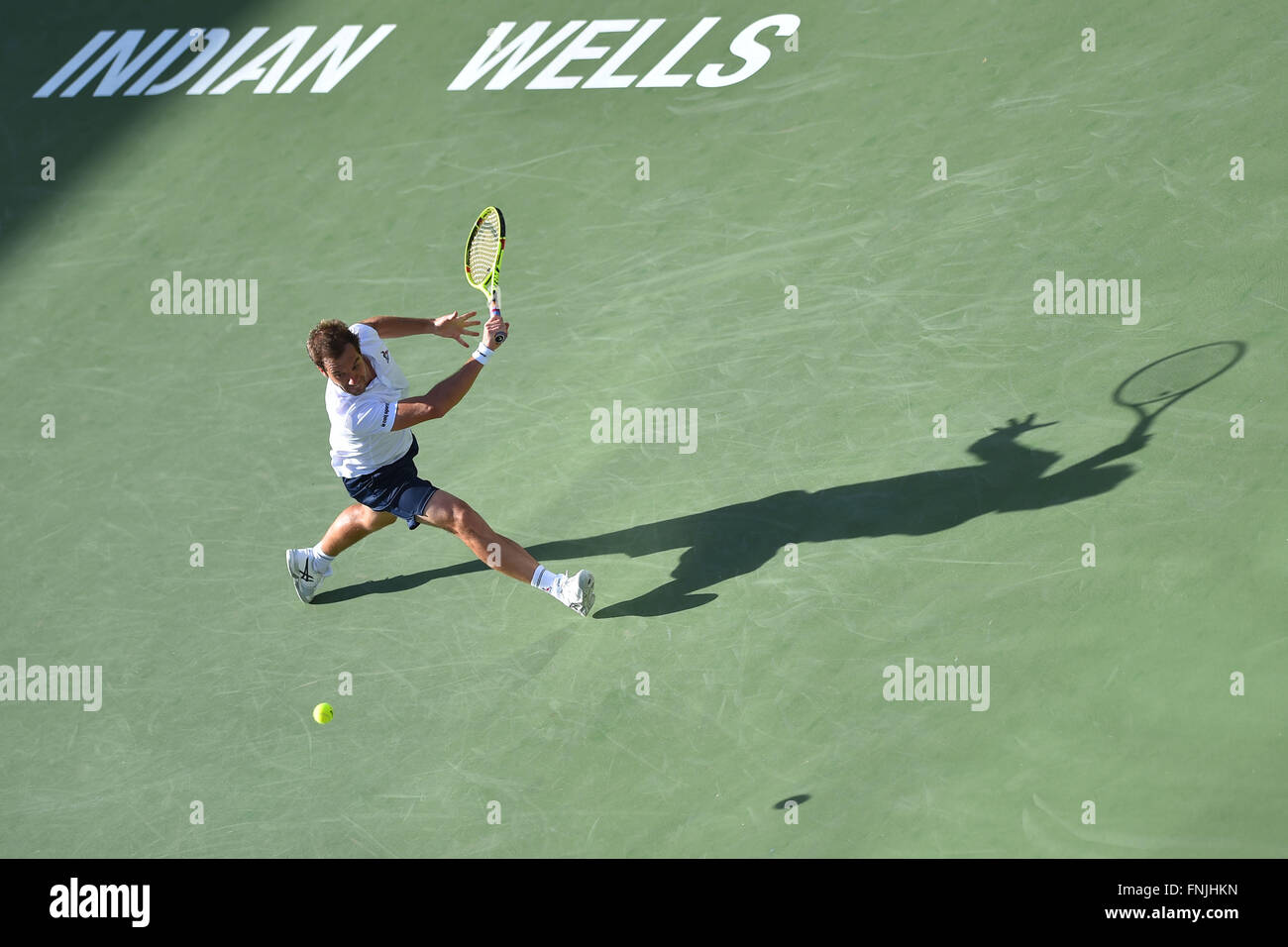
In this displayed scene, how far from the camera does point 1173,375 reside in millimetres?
8508

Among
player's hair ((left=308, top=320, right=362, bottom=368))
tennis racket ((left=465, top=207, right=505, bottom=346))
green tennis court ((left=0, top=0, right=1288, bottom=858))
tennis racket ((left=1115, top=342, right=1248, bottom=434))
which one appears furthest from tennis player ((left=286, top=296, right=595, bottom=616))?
tennis racket ((left=1115, top=342, right=1248, bottom=434))

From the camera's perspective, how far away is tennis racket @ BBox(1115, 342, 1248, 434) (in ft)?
27.6

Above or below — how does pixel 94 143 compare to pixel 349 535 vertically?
above

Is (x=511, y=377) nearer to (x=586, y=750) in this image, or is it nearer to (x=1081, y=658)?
(x=586, y=750)

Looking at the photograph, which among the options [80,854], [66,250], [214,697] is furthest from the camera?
[66,250]

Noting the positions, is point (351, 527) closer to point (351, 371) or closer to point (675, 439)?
point (351, 371)

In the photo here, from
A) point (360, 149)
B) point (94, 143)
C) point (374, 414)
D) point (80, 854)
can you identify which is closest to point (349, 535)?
point (374, 414)

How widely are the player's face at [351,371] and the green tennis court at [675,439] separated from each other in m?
1.47

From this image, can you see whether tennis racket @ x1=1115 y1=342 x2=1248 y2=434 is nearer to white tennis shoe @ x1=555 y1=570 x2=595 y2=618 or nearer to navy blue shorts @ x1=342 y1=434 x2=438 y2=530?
white tennis shoe @ x1=555 y1=570 x2=595 y2=618

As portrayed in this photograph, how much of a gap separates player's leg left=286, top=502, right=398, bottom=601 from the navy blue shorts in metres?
0.24

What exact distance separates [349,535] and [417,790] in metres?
1.61

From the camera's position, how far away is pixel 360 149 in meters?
10.9

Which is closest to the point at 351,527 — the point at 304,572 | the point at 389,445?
the point at 304,572

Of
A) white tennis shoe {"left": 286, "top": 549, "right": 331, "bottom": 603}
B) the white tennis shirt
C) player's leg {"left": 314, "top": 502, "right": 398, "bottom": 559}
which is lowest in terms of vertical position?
white tennis shoe {"left": 286, "top": 549, "right": 331, "bottom": 603}
